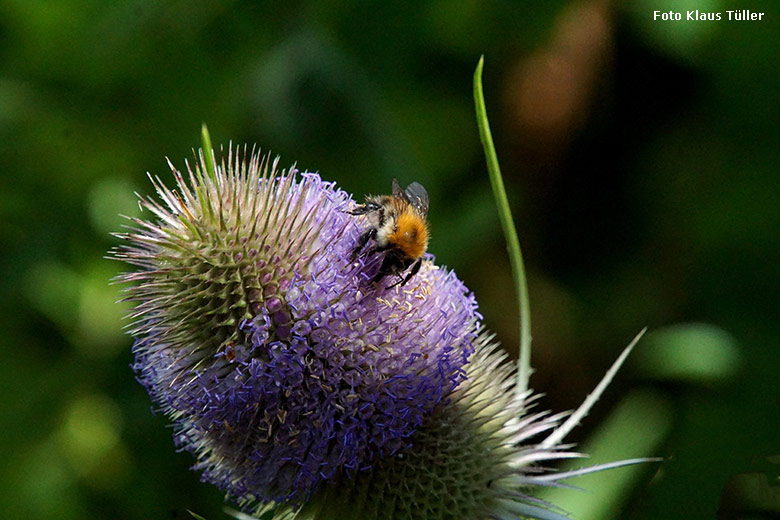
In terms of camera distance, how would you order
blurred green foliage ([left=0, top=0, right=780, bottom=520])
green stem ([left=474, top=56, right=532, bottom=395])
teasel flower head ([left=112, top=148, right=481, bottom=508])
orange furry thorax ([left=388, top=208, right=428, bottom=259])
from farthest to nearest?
blurred green foliage ([left=0, top=0, right=780, bottom=520]), green stem ([left=474, top=56, right=532, bottom=395]), orange furry thorax ([left=388, top=208, right=428, bottom=259]), teasel flower head ([left=112, top=148, right=481, bottom=508])

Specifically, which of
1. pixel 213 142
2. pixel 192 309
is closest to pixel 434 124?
pixel 213 142

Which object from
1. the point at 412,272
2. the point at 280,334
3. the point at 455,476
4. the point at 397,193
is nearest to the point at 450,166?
the point at 397,193

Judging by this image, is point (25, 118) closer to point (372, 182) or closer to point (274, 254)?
point (372, 182)

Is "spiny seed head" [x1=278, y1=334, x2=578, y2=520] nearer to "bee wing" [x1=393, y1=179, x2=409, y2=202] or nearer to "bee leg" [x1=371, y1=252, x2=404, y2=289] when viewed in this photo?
"bee leg" [x1=371, y1=252, x2=404, y2=289]

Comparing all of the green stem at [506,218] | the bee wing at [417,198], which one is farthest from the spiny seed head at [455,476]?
the bee wing at [417,198]

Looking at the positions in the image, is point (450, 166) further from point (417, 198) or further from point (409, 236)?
point (409, 236)

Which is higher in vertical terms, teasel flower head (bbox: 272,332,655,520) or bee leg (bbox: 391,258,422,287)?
bee leg (bbox: 391,258,422,287)

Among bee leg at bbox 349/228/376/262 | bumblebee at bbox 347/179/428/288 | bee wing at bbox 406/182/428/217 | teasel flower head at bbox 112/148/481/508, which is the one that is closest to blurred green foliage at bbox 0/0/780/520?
bee wing at bbox 406/182/428/217
